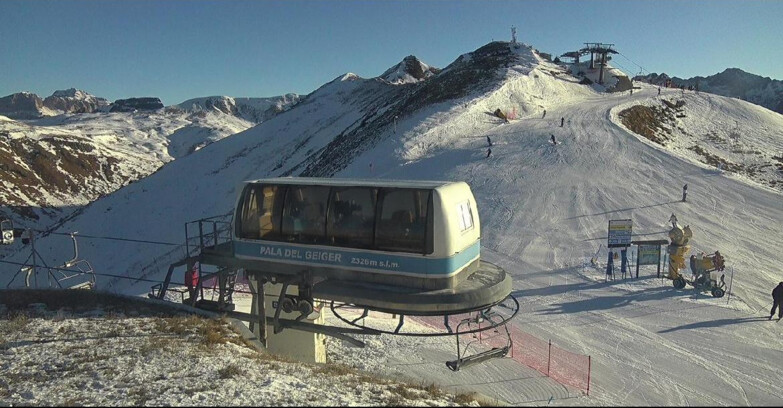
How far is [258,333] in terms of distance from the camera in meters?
12.1

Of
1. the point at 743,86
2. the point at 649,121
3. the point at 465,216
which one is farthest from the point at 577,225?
the point at 743,86

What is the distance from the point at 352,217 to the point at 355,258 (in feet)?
2.72

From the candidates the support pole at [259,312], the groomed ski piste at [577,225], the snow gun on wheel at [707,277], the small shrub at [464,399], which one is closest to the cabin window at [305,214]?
the support pole at [259,312]

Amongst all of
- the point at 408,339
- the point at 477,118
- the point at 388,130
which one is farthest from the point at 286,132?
the point at 408,339

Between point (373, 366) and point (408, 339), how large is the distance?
6.74 feet

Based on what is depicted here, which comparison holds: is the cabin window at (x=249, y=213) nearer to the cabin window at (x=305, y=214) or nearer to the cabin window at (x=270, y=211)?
the cabin window at (x=270, y=211)

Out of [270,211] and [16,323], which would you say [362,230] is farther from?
[16,323]

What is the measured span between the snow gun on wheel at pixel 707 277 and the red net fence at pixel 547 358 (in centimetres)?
691

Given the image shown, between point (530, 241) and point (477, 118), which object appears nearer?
point (530, 241)

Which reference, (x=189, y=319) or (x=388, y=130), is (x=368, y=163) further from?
(x=189, y=319)

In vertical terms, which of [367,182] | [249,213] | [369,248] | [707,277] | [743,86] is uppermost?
[743,86]

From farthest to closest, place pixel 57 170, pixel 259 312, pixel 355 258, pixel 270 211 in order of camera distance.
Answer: pixel 57 170 → pixel 259 312 → pixel 270 211 → pixel 355 258

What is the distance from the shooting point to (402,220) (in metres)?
9.05

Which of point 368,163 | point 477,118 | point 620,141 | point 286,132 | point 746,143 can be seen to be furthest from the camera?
point 286,132
